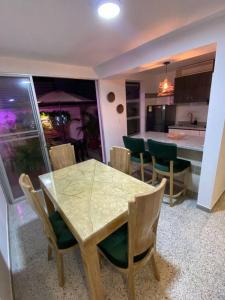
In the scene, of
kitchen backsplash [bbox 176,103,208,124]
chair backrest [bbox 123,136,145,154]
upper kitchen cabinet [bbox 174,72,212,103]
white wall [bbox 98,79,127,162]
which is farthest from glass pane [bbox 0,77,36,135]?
kitchen backsplash [bbox 176,103,208,124]

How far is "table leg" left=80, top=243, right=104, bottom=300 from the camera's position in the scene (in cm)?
99

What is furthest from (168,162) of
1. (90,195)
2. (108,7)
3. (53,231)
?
(108,7)

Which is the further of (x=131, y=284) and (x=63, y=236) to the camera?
(x=63, y=236)

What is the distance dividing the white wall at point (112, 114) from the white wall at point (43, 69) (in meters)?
0.43

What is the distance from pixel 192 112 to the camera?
4473 mm

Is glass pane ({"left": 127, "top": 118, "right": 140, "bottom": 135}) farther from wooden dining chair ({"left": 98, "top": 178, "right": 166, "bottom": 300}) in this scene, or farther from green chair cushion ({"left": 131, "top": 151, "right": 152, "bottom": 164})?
wooden dining chair ({"left": 98, "top": 178, "right": 166, "bottom": 300})

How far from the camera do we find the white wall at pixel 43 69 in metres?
2.30

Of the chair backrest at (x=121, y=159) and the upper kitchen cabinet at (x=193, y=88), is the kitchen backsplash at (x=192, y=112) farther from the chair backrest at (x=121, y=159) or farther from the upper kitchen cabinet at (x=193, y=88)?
the chair backrest at (x=121, y=159)

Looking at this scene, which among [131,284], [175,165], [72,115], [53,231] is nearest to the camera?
[131,284]

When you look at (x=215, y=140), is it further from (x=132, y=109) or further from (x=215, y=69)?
(x=132, y=109)

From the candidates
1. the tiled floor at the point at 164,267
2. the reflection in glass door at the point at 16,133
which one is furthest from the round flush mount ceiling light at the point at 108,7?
the tiled floor at the point at 164,267

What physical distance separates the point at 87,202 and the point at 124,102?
3.22 metres

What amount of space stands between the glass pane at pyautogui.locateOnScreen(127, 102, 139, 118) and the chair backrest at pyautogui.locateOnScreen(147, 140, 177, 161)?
2.20m

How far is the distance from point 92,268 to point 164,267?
2.81 ft
